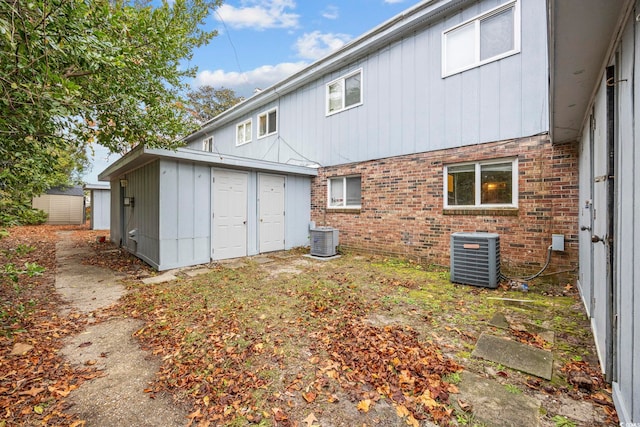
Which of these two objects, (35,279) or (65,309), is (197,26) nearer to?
(35,279)

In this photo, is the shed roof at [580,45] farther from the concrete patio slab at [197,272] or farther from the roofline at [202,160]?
the concrete patio slab at [197,272]

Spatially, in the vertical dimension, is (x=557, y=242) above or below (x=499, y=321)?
above

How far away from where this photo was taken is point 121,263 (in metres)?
7.52

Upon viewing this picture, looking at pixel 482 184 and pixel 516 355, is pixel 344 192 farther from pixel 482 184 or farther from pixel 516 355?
pixel 516 355

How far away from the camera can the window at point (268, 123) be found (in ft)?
37.9

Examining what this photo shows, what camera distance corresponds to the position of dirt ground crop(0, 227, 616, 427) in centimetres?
203

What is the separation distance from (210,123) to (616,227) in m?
16.5

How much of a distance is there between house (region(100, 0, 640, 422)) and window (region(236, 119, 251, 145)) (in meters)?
3.81

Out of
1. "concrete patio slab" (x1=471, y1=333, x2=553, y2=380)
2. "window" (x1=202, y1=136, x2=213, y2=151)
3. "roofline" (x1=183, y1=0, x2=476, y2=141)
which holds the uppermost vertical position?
"roofline" (x1=183, y1=0, x2=476, y2=141)

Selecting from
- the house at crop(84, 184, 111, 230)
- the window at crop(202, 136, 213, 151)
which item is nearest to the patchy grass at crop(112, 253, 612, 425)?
the window at crop(202, 136, 213, 151)

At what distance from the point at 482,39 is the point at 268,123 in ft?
27.7

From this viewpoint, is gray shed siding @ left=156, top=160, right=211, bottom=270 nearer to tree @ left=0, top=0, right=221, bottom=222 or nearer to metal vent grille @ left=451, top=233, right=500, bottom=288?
tree @ left=0, top=0, right=221, bottom=222

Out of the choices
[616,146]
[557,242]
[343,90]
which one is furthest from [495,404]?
[343,90]

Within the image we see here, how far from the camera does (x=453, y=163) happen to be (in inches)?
249
